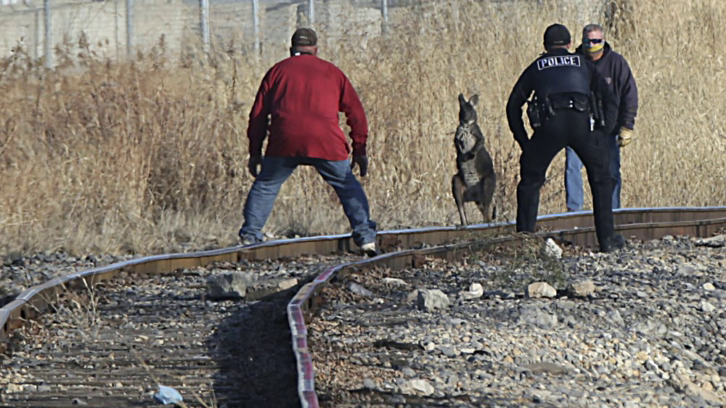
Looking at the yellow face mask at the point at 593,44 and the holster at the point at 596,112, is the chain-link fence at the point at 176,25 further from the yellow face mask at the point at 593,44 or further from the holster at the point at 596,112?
the holster at the point at 596,112

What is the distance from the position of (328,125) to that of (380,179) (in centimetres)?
464

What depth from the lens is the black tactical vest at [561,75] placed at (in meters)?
9.61

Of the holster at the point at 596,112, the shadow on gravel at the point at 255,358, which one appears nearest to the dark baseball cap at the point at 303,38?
the holster at the point at 596,112

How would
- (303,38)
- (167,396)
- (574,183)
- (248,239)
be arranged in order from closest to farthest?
(167,396), (303,38), (248,239), (574,183)

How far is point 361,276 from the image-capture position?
8.26 m

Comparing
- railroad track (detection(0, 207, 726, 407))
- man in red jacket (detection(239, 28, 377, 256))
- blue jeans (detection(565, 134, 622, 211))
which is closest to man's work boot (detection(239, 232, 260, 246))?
man in red jacket (detection(239, 28, 377, 256))

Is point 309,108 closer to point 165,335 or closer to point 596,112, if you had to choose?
point 596,112

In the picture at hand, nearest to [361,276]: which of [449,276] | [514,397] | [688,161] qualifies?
[449,276]

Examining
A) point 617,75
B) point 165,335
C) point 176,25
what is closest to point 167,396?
point 165,335

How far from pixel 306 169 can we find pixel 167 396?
9.31 m

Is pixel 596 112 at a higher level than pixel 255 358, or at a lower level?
higher

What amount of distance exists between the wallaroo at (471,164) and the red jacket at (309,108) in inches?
81.2

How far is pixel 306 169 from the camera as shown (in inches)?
540

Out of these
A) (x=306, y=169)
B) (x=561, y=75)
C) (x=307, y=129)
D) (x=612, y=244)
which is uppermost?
(x=561, y=75)
